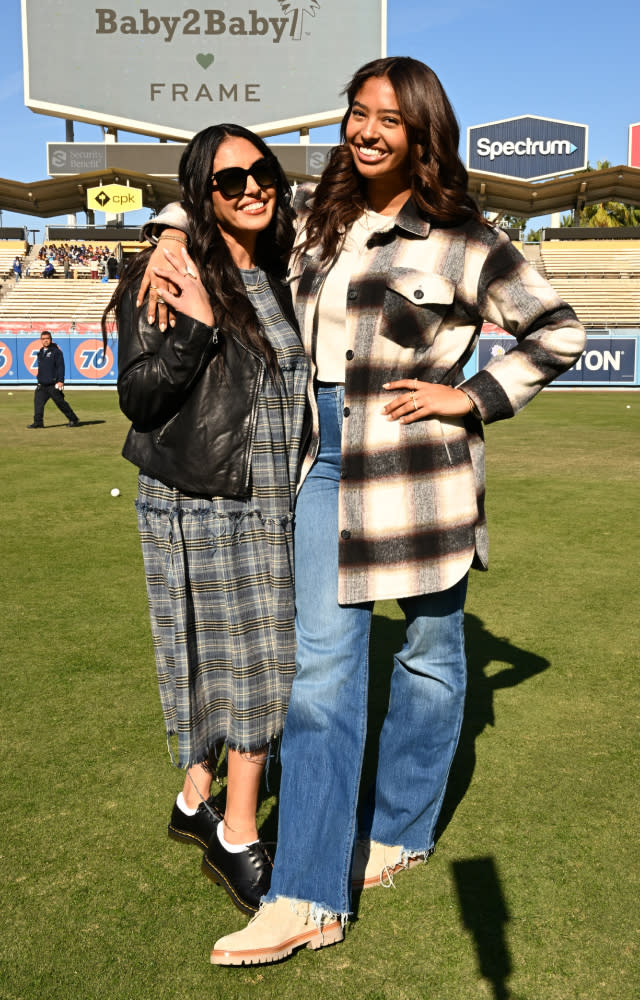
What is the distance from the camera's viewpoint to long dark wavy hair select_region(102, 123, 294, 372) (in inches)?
92.0

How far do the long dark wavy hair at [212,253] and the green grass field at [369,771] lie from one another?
1.45 meters

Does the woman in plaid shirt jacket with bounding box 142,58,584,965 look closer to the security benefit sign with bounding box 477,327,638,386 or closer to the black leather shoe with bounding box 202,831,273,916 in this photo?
the black leather shoe with bounding box 202,831,273,916

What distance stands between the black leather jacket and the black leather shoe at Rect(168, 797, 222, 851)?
3.21 feet

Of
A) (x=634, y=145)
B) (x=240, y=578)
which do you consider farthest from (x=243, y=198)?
(x=634, y=145)

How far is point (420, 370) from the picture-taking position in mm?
2283

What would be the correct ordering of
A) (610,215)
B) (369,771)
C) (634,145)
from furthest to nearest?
(610,215), (634,145), (369,771)

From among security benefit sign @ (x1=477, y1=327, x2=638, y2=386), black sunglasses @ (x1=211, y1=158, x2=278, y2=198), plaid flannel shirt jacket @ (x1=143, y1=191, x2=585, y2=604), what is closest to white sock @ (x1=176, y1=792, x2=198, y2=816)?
plaid flannel shirt jacket @ (x1=143, y1=191, x2=585, y2=604)

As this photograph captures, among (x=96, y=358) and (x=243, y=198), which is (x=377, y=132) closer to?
(x=243, y=198)

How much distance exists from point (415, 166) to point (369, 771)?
1.96m

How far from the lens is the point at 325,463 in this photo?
2.35 metres

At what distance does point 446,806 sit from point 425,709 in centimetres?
64

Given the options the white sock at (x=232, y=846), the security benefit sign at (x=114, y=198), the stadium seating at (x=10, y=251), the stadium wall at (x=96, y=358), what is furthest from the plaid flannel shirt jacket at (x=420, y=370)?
the security benefit sign at (x=114, y=198)

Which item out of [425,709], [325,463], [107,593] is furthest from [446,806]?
[107,593]

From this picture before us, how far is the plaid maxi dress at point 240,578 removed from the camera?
2389 millimetres
